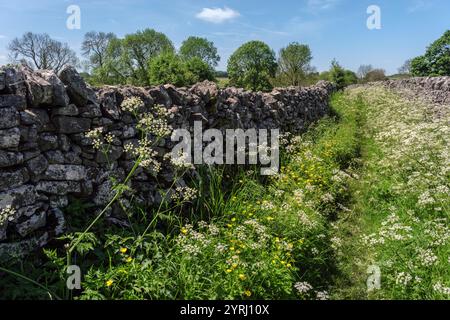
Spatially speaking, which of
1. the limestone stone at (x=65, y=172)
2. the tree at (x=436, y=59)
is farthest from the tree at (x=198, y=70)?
the tree at (x=436, y=59)

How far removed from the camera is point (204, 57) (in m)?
65.6

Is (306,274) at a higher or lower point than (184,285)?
lower

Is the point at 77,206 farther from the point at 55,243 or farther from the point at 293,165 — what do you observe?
the point at 293,165

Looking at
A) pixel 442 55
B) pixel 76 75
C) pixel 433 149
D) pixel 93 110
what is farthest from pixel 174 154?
pixel 442 55

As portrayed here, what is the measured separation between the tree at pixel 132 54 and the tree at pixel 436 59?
52.4 meters

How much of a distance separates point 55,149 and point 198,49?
6392 cm

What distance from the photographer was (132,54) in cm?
5628

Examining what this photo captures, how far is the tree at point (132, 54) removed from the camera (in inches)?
2092

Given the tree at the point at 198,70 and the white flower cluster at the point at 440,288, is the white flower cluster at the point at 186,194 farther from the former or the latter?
the tree at the point at 198,70

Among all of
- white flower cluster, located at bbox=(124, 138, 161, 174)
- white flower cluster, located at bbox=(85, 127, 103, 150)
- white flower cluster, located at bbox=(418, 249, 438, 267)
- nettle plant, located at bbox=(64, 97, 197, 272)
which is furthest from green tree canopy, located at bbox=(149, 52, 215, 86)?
white flower cluster, located at bbox=(418, 249, 438, 267)

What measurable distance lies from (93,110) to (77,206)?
1325mm

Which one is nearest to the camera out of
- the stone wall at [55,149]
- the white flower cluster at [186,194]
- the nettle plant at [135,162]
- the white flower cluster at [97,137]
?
the stone wall at [55,149]

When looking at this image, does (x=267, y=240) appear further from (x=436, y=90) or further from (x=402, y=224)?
(x=436, y=90)

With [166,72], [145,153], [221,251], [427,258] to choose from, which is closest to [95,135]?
[145,153]
